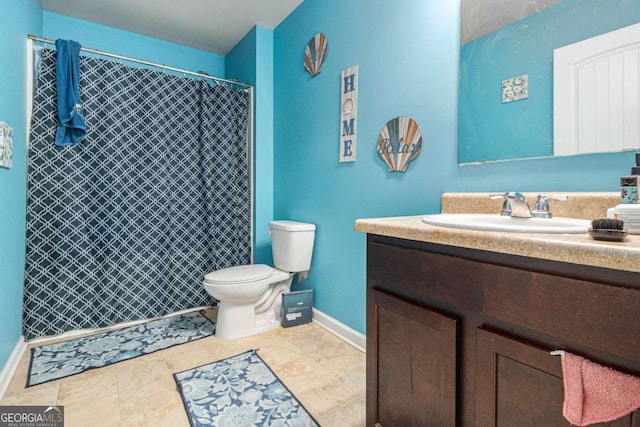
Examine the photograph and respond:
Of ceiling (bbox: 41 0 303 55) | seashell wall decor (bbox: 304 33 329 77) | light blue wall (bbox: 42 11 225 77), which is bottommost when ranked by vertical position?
seashell wall decor (bbox: 304 33 329 77)

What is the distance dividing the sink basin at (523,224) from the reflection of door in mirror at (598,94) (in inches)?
10.5

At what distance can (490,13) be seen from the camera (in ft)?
4.11

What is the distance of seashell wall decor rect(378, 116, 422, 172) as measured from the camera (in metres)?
1.54

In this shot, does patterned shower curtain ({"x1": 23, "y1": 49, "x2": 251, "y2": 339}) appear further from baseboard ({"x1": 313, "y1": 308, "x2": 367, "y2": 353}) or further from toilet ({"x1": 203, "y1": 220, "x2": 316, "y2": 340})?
baseboard ({"x1": 313, "y1": 308, "x2": 367, "y2": 353})

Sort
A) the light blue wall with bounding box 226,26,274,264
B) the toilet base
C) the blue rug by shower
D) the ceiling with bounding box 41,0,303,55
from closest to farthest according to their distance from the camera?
the blue rug by shower < the toilet base < the ceiling with bounding box 41,0,303,55 < the light blue wall with bounding box 226,26,274,264

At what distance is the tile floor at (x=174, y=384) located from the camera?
4.37 ft

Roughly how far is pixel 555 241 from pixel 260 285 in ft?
5.55

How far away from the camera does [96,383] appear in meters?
1.55

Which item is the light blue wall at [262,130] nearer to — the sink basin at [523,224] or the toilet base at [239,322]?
the toilet base at [239,322]

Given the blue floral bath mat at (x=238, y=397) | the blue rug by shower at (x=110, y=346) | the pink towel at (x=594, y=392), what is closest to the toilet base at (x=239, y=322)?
the blue rug by shower at (x=110, y=346)

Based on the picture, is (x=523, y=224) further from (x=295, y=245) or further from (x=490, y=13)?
(x=295, y=245)

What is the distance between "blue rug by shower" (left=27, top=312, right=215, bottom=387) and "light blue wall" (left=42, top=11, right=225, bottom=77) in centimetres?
228

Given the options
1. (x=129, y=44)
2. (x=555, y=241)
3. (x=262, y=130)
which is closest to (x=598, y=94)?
(x=555, y=241)

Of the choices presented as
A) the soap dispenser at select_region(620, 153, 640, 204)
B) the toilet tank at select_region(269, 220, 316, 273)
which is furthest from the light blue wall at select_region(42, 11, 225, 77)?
the soap dispenser at select_region(620, 153, 640, 204)
